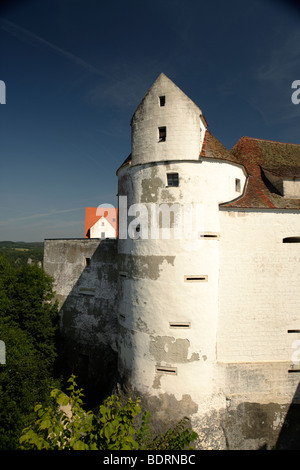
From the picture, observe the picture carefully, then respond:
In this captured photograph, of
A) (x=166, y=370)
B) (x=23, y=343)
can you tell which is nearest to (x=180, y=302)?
(x=166, y=370)

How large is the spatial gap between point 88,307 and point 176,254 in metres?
10.4

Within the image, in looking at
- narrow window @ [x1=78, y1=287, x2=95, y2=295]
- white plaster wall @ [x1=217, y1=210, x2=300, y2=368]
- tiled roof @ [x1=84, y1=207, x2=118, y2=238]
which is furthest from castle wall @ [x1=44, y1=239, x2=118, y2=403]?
tiled roof @ [x1=84, y1=207, x2=118, y2=238]

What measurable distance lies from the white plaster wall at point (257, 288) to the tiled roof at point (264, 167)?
0.61 meters

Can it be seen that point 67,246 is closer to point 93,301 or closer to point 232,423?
point 93,301

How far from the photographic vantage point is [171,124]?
45.3 ft

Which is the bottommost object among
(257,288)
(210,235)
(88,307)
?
(88,307)

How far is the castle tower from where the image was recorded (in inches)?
529

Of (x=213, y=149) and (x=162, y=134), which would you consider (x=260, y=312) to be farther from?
(x=162, y=134)

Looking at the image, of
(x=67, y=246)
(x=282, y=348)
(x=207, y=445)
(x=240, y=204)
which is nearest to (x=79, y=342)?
(x=67, y=246)

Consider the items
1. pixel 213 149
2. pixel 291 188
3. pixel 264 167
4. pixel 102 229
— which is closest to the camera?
pixel 213 149

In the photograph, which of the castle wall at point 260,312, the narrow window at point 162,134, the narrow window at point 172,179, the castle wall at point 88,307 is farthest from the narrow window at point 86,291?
the narrow window at point 162,134

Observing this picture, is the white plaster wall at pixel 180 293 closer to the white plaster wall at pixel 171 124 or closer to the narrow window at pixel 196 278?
the narrow window at pixel 196 278

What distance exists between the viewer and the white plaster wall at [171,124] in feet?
45.1

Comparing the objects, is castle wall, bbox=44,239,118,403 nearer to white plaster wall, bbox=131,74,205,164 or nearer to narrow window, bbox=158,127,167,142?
white plaster wall, bbox=131,74,205,164
